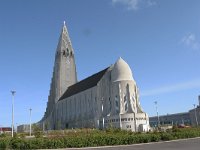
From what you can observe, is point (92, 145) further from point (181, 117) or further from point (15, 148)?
point (181, 117)

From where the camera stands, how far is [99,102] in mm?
103438

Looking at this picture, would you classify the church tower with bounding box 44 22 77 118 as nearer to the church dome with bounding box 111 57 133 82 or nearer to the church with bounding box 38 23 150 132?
the church with bounding box 38 23 150 132

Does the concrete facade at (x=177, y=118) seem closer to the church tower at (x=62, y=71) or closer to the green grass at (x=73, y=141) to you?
the church tower at (x=62, y=71)

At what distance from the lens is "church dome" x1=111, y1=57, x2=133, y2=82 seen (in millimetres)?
99938

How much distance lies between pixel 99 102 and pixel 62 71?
140ft

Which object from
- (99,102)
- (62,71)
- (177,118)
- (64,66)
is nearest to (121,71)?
(99,102)

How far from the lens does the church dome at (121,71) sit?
99.9 meters

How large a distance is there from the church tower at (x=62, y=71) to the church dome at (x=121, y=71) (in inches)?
1707

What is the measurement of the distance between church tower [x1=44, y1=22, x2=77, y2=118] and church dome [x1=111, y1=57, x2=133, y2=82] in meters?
43.4

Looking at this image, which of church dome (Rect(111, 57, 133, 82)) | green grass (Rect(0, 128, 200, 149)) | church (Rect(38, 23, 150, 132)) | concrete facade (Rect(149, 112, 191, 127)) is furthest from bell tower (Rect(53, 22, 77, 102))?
green grass (Rect(0, 128, 200, 149))

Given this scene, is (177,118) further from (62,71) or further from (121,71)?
(121,71)

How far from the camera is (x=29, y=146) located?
91.5 ft

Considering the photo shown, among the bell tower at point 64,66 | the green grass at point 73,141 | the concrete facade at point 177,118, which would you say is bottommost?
the green grass at point 73,141

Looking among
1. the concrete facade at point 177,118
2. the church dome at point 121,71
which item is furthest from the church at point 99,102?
the concrete facade at point 177,118
